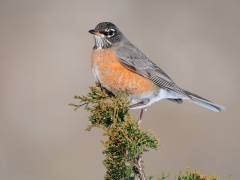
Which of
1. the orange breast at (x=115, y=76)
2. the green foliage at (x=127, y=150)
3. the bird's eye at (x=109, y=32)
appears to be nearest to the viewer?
the green foliage at (x=127, y=150)

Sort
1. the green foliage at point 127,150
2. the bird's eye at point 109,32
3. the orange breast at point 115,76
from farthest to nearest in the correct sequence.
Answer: the bird's eye at point 109,32 → the orange breast at point 115,76 → the green foliage at point 127,150

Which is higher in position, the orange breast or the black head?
the black head

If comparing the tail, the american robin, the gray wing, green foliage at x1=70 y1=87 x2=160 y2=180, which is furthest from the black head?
green foliage at x1=70 y1=87 x2=160 y2=180

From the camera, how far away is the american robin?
4188mm

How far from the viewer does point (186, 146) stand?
6566 mm

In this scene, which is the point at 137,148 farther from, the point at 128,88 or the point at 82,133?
the point at 82,133

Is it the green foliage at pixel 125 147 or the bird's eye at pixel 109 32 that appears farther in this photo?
the bird's eye at pixel 109 32

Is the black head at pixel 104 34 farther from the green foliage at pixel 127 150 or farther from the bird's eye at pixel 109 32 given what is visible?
the green foliage at pixel 127 150

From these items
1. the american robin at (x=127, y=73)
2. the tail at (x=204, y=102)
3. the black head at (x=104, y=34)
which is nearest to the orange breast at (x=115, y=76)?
the american robin at (x=127, y=73)

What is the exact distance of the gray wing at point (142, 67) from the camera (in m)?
4.45

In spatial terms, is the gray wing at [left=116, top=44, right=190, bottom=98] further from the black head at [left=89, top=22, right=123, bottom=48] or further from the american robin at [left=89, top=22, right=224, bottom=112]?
the black head at [left=89, top=22, right=123, bottom=48]

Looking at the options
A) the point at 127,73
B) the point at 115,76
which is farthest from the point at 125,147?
the point at 127,73

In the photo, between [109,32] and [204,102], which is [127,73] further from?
[204,102]

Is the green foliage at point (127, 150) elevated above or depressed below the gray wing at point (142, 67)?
below
